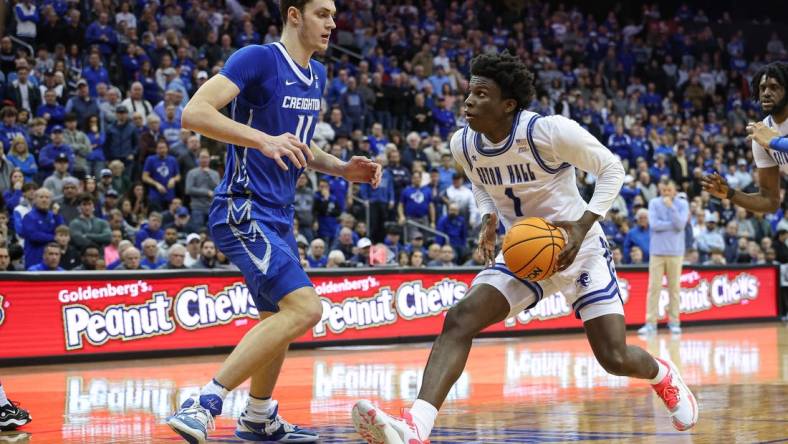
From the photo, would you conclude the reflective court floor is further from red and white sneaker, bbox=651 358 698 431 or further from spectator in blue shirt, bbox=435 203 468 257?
spectator in blue shirt, bbox=435 203 468 257

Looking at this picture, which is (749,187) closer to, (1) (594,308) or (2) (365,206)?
(2) (365,206)

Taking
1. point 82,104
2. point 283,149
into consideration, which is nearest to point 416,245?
point 82,104

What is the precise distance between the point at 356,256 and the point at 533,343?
10.0ft

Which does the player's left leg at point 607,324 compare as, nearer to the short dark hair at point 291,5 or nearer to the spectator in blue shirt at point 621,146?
the short dark hair at point 291,5

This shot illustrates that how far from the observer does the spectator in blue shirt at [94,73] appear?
17903 mm

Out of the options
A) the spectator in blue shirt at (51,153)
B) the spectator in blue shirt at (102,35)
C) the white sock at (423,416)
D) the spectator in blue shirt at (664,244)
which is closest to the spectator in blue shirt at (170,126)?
the spectator in blue shirt at (51,153)

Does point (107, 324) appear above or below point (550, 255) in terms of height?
below

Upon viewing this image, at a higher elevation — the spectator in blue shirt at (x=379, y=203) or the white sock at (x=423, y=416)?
the spectator in blue shirt at (x=379, y=203)

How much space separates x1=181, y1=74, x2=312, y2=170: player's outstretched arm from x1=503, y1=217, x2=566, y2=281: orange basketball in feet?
3.86

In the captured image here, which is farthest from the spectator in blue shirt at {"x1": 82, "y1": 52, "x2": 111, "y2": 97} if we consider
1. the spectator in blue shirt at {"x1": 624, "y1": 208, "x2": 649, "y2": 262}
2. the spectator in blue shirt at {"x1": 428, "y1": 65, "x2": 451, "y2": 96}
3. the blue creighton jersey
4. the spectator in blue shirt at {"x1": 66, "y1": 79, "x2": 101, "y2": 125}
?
the blue creighton jersey

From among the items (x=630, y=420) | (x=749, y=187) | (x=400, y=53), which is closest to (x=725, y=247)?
(x=749, y=187)

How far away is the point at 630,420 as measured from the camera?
7309 millimetres

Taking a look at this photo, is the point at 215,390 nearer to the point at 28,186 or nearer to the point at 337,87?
the point at 28,186

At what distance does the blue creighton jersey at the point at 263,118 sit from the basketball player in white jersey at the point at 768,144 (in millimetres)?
2992
